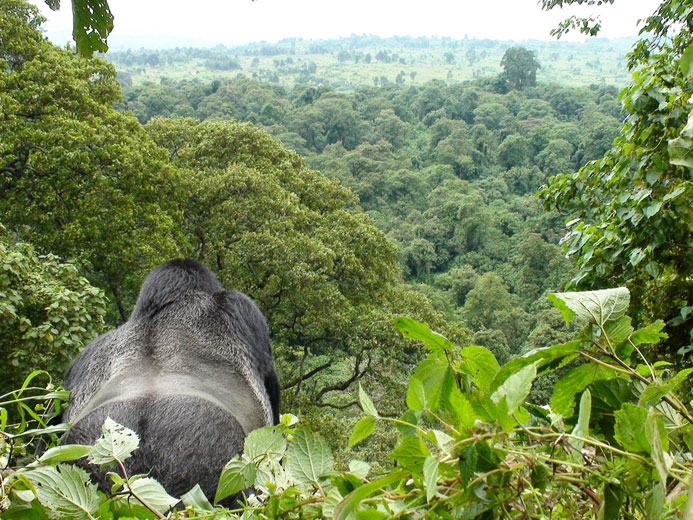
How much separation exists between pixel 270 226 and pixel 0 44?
5.11 m

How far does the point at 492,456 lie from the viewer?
21.8 inches

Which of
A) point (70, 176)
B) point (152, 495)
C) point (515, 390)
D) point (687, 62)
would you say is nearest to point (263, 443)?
point (152, 495)

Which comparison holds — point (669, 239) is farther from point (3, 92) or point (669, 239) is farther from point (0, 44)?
point (0, 44)

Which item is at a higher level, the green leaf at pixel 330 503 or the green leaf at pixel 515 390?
the green leaf at pixel 515 390

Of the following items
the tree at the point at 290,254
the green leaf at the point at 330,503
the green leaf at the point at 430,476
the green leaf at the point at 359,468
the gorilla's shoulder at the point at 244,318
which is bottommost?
the tree at the point at 290,254

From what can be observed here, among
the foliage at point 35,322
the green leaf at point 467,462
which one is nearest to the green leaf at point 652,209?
the green leaf at point 467,462

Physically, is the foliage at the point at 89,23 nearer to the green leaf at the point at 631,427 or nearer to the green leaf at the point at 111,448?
the green leaf at the point at 111,448

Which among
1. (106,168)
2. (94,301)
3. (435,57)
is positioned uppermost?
(435,57)

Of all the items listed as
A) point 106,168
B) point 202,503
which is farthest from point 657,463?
point 106,168

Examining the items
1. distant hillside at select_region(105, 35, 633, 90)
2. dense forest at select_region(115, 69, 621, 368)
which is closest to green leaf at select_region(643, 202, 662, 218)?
dense forest at select_region(115, 69, 621, 368)

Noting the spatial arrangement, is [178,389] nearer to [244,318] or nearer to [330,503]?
[244,318]

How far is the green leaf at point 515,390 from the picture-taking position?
566 mm

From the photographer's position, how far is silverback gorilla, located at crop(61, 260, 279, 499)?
1.90m

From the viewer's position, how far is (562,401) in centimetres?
70
